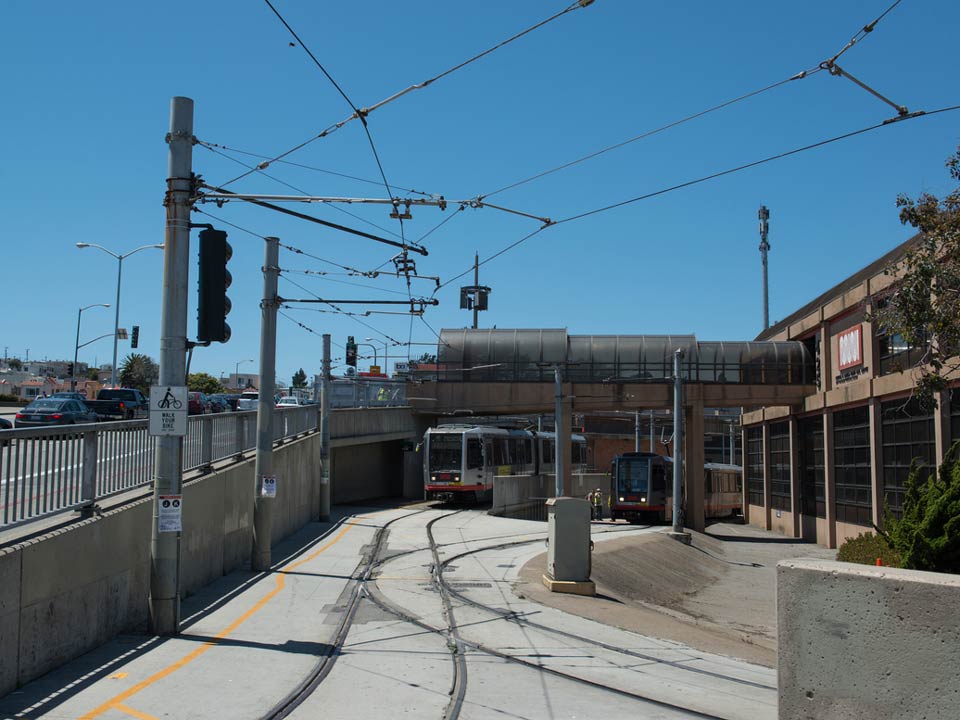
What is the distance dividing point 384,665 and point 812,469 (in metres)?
31.8

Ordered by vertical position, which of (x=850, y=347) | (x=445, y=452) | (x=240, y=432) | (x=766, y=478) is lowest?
(x=766, y=478)

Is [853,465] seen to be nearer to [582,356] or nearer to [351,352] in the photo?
[582,356]

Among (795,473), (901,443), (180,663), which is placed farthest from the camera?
(795,473)

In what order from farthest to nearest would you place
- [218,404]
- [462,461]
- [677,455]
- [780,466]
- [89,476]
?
[218,404]
[780,466]
[462,461]
[677,455]
[89,476]

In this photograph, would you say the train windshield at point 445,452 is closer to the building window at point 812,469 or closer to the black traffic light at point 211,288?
the building window at point 812,469

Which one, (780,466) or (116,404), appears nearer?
(116,404)

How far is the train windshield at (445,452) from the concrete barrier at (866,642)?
110 ft

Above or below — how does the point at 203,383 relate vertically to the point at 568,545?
above

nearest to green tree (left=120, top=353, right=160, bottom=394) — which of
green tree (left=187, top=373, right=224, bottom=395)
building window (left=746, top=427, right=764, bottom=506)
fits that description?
green tree (left=187, top=373, right=224, bottom=395)

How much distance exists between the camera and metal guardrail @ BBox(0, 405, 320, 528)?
862 centimetres

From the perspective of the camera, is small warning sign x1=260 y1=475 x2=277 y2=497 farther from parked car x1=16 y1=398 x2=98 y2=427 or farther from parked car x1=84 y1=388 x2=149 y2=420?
parked car x1=84 y1=388 x2=149 y2=420

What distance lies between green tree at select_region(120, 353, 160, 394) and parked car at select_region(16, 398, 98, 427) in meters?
55.1

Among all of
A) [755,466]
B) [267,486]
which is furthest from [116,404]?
[755,466]

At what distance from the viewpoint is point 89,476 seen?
10234 millimetres
